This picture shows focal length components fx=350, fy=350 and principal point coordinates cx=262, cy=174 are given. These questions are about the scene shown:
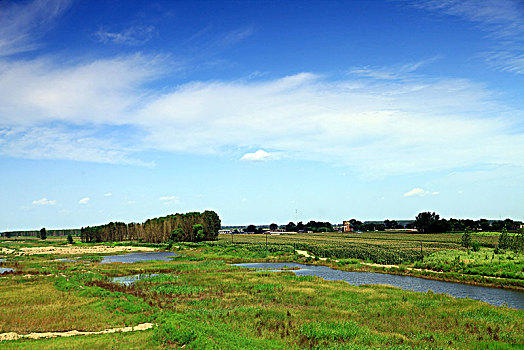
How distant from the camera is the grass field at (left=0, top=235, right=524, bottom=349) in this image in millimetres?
22172

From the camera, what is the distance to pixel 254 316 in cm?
2856

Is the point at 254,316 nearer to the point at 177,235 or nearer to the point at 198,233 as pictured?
the point at 198,233

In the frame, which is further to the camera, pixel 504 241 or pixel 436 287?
pixel 504 241

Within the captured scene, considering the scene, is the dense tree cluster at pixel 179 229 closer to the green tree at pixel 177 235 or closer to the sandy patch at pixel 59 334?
the green tree at pixel 177 235

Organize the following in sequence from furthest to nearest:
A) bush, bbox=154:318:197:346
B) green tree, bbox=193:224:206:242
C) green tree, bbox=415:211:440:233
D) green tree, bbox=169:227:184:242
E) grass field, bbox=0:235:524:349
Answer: green tree, bbox=415:211:440:233
green tree, bbox=169:227:184:242
green tree, bbox=193:224:206:242
grass field, bbox=0:235:524:349
bush, bbox=154:318:197:346

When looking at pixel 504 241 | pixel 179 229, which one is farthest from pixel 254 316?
pixel 179 229

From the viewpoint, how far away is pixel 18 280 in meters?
47.0

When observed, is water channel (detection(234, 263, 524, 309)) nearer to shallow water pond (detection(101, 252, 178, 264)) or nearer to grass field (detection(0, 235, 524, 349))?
grass field (detection(0, 235, 524, 349))

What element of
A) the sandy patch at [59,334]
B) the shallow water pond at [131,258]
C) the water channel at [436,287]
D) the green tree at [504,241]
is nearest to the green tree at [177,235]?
the shallow water pond at [131,258]

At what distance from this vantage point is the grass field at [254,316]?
2217cm

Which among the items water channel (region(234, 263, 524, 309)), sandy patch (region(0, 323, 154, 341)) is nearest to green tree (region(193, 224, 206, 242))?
water channel (region(234, 263, 524, 309))

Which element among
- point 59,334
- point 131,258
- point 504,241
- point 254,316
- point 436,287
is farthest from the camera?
point 131,258

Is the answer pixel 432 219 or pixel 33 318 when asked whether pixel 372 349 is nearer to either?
pixel 33 318

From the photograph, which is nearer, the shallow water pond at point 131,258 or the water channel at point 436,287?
the water channel at point 436,287
